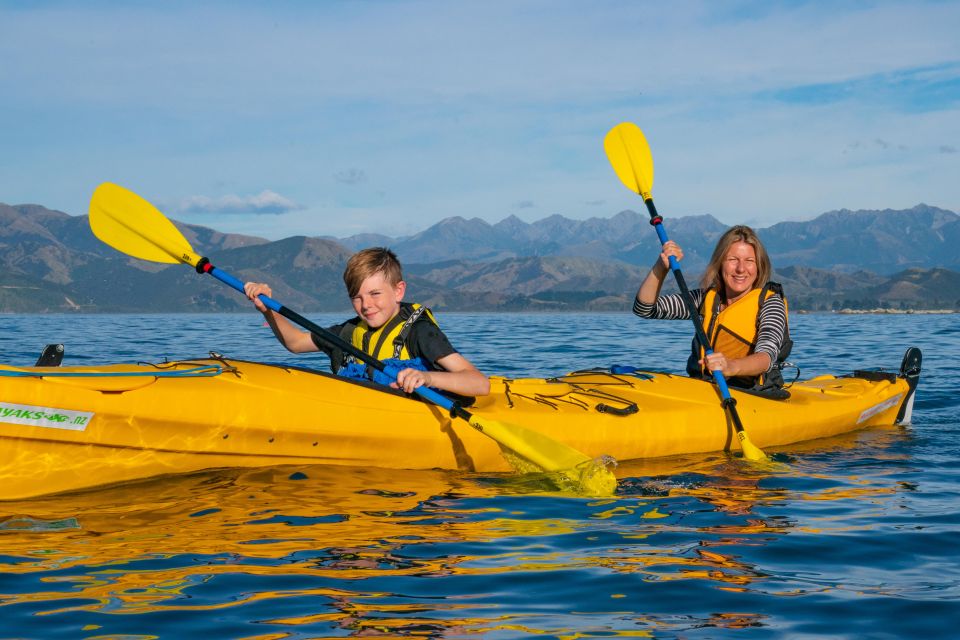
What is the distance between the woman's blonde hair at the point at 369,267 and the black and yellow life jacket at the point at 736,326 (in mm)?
2699

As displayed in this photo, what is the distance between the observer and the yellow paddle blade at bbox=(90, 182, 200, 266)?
6.41 m

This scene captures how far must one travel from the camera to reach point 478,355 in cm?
1838

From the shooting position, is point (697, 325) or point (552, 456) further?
point (697, 325)

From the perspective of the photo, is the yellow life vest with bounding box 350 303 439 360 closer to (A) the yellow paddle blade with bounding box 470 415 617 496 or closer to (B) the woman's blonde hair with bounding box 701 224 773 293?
(A) the yellow paddle blade with bounding box 470 415 617 496

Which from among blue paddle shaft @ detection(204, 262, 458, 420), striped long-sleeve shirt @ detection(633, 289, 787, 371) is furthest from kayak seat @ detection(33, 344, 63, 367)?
striped long-sleeve shirt @ detection(633, 289, 787, 371)

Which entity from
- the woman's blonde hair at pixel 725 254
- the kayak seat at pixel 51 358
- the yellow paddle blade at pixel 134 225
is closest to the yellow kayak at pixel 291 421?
the kayak seat at pixel 51 358

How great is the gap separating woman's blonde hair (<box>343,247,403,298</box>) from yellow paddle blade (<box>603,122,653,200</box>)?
150 inches

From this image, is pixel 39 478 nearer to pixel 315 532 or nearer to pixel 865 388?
pixel 315 532

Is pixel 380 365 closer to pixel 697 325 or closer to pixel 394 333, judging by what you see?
pixel 394 333

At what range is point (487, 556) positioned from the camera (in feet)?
13.5

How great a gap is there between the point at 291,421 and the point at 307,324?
1.89ft

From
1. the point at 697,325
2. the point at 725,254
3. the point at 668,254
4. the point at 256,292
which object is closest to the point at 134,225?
the point at 256,292

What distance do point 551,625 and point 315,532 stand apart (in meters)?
1.52

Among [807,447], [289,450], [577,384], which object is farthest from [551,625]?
[807,447]
